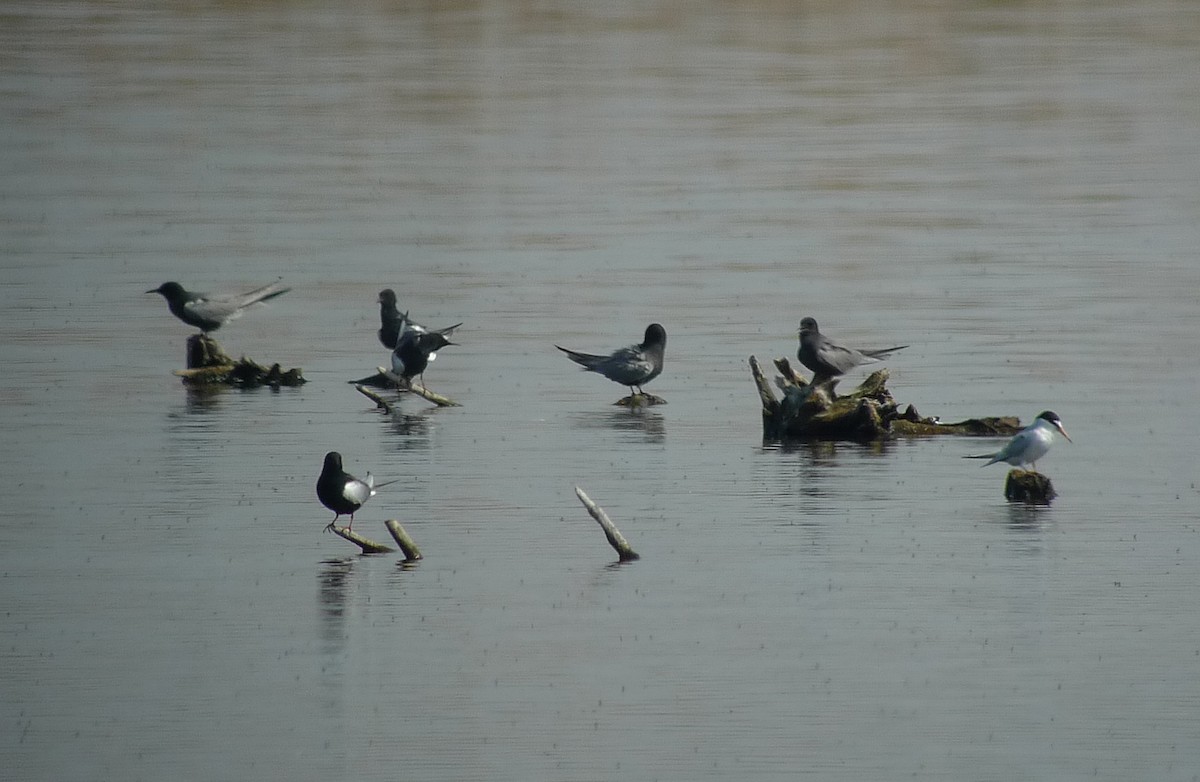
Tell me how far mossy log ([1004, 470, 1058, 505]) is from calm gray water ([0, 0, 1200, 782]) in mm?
221

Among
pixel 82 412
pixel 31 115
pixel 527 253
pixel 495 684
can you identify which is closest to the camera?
pixel 495 684

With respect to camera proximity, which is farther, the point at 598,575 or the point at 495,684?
the point at 598,575

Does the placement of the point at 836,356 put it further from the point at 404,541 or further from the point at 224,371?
the point at 404,541

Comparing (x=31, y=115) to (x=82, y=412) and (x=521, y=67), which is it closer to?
(x=521, y=67)

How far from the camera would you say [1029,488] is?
1517 centimetres

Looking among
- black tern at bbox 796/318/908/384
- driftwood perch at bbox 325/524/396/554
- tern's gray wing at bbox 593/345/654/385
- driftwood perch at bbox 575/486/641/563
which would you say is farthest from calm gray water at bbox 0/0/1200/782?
black tern at bbox 796/318/908/384

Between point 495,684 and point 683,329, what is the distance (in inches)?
455

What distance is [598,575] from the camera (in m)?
13.4

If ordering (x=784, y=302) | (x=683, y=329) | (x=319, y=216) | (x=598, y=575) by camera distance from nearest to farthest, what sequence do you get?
(x=598, y=575) < (x=683, y=329) < (x=784, y=302) < (x=319, y=216)

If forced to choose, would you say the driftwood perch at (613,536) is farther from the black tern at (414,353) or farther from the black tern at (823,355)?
the black tern at (414,353)

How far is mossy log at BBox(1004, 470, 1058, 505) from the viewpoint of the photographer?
1516 cm

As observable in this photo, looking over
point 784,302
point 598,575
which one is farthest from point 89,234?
point 598,575

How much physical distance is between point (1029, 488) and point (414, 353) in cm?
628

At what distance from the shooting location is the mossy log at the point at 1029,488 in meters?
15.2
